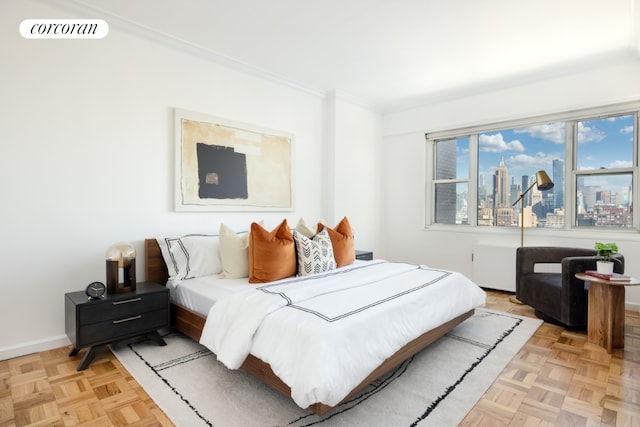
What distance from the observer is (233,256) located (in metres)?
3.06

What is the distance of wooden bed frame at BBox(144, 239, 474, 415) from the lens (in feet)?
6.15

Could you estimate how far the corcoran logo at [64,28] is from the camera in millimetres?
2604

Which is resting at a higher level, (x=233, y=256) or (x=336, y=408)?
(x=233, y=256)

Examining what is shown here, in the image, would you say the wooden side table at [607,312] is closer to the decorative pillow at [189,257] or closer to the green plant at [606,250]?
the green plant at [606,250]

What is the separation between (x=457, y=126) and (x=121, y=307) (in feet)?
15.1

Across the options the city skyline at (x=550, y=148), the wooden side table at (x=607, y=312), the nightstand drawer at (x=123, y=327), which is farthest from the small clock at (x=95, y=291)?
the city skyline at (x=550, y=148)

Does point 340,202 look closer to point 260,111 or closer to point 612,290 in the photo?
point 260,111

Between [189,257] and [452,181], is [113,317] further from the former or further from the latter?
[452,181]

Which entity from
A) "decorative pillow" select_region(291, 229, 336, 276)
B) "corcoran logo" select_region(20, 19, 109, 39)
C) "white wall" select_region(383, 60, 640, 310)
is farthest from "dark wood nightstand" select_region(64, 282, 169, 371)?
"white wall" select_region(383, 60, 640, 310)

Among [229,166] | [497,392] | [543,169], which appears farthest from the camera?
[543,169]

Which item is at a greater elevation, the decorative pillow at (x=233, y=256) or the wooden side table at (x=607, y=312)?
the decorative pillow at (x=233, y=256)

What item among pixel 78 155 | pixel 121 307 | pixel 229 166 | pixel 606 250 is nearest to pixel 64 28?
pixel 78 155

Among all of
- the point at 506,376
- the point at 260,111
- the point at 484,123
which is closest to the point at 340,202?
the point at 260,111

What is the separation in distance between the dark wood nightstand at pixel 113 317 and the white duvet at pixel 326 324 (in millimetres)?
652
